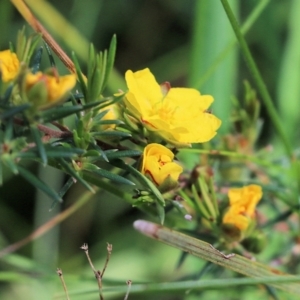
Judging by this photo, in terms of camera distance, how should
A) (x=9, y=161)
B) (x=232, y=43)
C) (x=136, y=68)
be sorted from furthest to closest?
(x=136, y=68)
(x=232, y=43)
(x=9, y=161)

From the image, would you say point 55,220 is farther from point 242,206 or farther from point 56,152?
point 56,152

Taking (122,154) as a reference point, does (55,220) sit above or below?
below

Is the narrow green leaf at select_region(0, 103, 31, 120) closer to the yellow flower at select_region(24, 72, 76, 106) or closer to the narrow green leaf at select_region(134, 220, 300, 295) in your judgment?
the yellow flower at select_region(24, 72, 76, 106)

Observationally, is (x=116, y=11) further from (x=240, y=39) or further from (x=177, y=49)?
(x=240, y=39)

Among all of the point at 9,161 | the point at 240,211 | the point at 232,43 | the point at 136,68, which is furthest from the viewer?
the point at 136,68

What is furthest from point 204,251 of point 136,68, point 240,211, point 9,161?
point 136,68

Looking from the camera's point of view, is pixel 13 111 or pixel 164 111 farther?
pixel 164 111

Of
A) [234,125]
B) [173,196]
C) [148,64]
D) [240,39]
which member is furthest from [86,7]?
[173,196]
